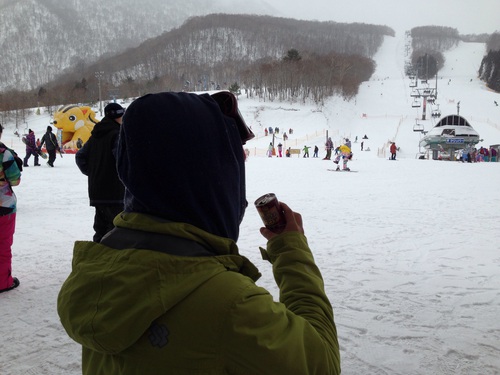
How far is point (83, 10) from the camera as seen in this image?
16012 cm

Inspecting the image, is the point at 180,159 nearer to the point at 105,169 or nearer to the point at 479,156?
the point at 105,169

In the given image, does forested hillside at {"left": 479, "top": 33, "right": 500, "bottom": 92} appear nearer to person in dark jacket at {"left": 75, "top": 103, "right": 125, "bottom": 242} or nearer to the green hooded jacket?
person in dark jacket at {"left": 75, "top": 103, "right": 125, "bottom": 242}

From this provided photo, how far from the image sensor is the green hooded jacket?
832mm

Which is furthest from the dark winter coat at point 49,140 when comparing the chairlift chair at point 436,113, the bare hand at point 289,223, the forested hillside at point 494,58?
the chairlift chair at point 436,113

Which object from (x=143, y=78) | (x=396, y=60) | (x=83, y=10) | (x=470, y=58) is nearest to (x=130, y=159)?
(x=143, y=78)

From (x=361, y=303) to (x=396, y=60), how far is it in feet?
378

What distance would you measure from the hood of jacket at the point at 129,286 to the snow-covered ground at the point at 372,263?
183cm

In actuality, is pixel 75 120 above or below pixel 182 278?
above

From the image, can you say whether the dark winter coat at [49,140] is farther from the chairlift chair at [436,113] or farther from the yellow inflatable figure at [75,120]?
the chairlift chair at [436,113]

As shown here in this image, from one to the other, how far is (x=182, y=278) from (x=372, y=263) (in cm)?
402

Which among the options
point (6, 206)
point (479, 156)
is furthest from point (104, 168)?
point (479, 156)

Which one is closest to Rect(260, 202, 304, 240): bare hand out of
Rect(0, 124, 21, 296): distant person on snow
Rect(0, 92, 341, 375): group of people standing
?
Rect(0, 92, 341, 375): group of people standing

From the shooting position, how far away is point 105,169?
3.38 m

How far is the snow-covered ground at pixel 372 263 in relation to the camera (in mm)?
2654
